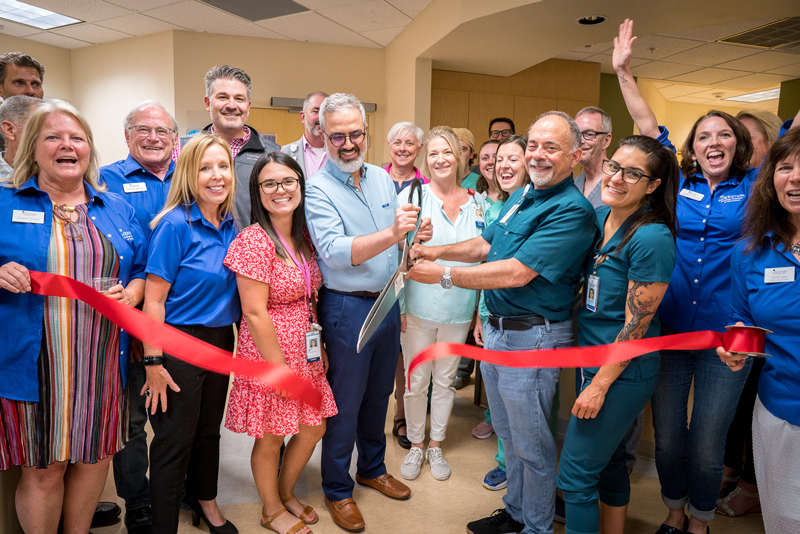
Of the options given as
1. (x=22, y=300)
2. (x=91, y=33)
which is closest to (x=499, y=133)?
(x=22, y=300)

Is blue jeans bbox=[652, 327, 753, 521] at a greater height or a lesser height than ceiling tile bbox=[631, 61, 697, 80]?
lesser

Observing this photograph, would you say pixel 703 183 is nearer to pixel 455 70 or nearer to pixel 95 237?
pixel 95 237

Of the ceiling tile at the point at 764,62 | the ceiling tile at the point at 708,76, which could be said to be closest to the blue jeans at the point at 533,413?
the ceiling tile at the point at 764,62

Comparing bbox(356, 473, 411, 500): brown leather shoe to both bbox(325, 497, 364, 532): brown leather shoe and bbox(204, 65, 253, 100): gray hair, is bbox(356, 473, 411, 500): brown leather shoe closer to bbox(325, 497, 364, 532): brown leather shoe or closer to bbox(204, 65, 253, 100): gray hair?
bbox(325, 497, 364, 532): brown leather shoe

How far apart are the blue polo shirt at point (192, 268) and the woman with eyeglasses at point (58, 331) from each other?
0.15m

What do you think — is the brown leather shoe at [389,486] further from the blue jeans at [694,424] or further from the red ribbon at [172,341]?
the blue jeans at [694,424]

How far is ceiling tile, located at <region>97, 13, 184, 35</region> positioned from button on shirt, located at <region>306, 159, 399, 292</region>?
5.74 metres

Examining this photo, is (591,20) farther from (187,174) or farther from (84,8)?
(84,8)

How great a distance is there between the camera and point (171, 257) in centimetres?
200

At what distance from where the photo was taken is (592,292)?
1.94 meters

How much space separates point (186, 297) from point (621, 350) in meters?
1.66

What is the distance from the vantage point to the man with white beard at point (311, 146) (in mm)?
3492

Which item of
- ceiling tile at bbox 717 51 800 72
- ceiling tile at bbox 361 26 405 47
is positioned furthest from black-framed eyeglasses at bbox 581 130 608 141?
ceiling tile at bbox 717 51 800 72

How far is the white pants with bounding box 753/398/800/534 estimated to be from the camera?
1605 millimetres
